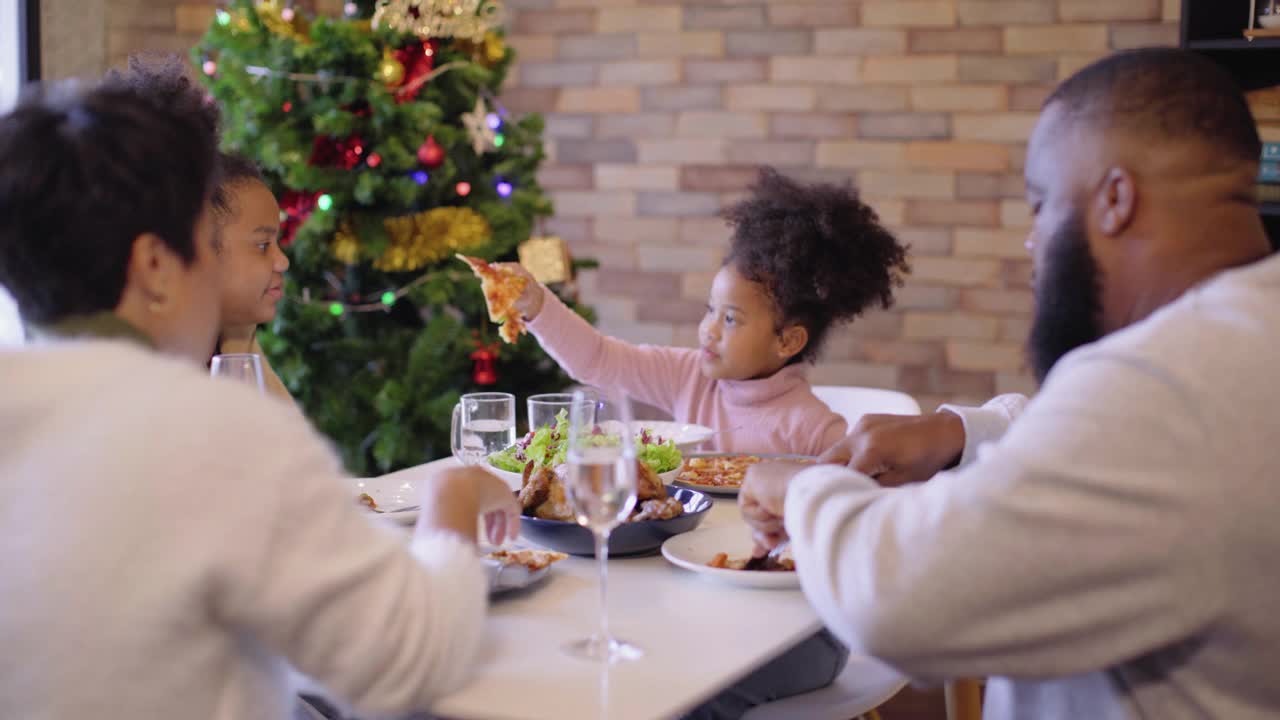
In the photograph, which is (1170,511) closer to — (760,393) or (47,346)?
(47,346)

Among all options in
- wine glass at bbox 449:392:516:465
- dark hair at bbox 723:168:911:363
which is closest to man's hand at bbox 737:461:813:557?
wine glass at bbox 449:392:516:465

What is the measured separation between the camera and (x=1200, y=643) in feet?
3.27

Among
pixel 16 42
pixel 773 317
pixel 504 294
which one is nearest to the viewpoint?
pixel 504 294

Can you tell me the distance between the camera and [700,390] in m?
2.83

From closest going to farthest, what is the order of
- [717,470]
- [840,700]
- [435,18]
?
[840,700] → [717,470] → [435,18]

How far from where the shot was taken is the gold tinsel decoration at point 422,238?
3.38m

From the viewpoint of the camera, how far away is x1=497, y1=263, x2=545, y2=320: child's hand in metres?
2.54

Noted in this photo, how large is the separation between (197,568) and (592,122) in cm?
377

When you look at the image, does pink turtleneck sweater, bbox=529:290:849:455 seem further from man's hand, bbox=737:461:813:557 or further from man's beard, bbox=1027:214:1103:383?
man's beard, bbox=1027:214:1103:383

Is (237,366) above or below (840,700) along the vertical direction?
above

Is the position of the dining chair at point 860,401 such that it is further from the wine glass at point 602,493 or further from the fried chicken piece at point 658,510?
the wine glass at point 602,493

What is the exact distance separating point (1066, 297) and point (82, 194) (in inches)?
37.4

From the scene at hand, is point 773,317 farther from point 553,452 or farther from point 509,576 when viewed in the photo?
point 509,576

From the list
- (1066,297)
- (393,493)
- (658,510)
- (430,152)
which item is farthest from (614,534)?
(430,152)
